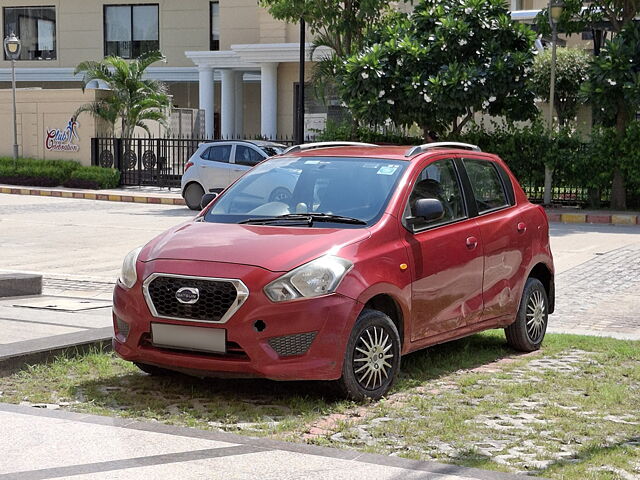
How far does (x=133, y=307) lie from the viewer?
254 inches

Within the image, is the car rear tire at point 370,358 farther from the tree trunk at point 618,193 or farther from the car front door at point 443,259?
the tree trunk at point 618,193

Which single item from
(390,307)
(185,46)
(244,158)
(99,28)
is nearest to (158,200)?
(244,158)

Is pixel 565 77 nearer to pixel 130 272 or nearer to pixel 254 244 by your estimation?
pixel 254 244

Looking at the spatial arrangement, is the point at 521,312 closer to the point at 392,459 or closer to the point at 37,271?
the point at 392,459

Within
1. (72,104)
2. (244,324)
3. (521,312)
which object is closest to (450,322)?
(521,312)

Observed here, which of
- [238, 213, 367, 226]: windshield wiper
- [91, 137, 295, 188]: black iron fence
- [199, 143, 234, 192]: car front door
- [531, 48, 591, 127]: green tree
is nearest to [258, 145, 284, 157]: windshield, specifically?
[199, 143, 234, 192]: car front door

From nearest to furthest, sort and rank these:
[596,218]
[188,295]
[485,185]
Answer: [188,295] → [485,185] → [596,218]

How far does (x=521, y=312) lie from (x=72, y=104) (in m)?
26.2

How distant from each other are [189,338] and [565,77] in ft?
81.8

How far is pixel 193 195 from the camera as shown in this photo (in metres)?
24.1

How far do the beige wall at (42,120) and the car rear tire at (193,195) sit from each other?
861cm

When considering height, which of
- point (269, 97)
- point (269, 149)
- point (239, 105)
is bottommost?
point (269, 149)

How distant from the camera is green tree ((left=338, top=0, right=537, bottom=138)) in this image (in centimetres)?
2302

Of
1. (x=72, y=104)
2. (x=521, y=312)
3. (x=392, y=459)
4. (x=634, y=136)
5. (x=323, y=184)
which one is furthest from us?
(x=72, y=104)
